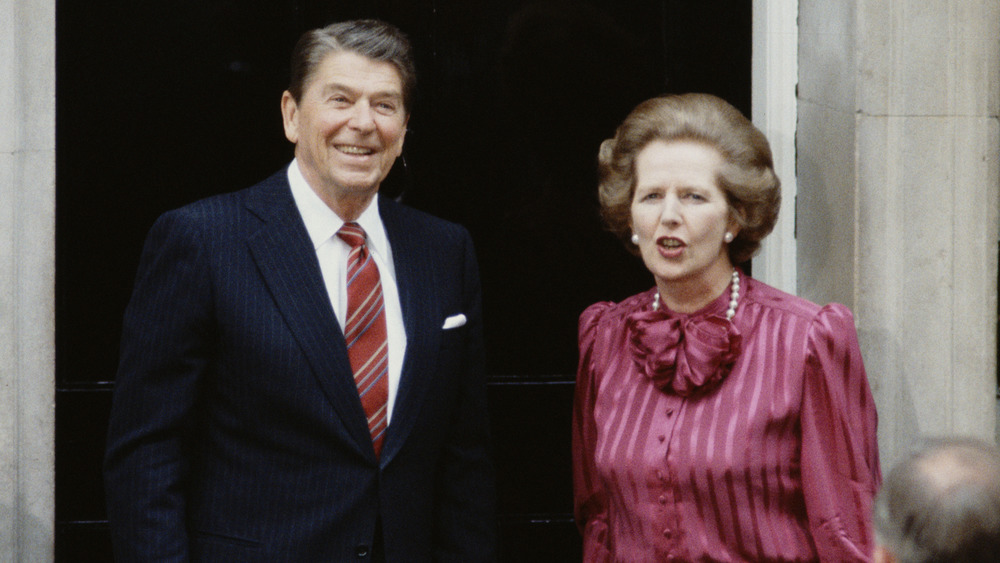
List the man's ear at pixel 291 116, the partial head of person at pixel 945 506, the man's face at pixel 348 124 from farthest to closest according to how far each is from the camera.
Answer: the man's ear at pixel 291 116, the man's face at pixel 348 124, the partial head of person at pixel 945 506

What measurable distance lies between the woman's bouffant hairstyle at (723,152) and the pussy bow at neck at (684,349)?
0.22m

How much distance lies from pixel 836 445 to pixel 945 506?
102cm

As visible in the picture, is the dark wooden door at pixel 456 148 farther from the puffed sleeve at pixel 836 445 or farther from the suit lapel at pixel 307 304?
the puffed sleeve at pixel 836 445

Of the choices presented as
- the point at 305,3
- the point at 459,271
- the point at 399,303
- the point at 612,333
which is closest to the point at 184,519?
the point at 399,303

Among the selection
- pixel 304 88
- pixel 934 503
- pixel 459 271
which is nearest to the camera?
pixel 934 503

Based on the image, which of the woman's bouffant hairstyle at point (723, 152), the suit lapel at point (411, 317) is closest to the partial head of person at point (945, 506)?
the woman's bouffant hairstyle at point (723, 152)

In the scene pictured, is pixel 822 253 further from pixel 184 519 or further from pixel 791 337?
pixel 184 519

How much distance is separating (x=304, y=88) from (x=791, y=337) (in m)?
1.25

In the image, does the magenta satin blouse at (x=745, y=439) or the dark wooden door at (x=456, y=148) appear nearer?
the magenta satin blouse at (x=745, y=439)

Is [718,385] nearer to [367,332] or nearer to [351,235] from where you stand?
[367,332]

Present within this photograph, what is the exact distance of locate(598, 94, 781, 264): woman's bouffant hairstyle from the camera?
2.62m

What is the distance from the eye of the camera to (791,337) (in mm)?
2570

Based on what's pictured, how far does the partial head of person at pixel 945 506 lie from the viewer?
1459 millimetres

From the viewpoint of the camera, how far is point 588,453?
9.69 ft
